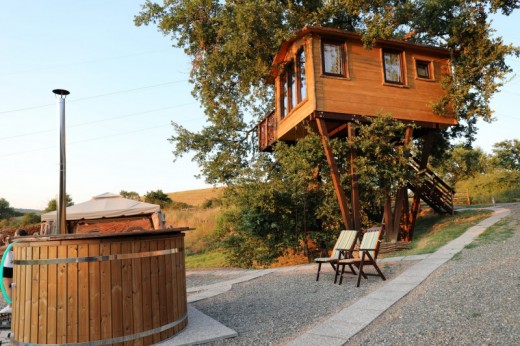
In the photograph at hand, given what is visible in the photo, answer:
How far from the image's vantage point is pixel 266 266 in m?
13.2

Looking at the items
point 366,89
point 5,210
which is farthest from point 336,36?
point 5,210

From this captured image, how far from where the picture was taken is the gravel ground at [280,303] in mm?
5020

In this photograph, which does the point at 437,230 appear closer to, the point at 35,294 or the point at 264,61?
the point at 264,61

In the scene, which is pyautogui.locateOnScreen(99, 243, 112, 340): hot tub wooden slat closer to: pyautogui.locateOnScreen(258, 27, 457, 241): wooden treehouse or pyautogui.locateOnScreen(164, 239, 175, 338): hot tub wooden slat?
pyautogui.locateOnScreen(164, 239, 175, 338): hot tub wooden slat

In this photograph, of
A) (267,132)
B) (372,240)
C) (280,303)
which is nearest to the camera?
(280,303)

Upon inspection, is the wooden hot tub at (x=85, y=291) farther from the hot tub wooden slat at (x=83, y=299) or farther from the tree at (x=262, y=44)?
the tree at (x=262, y=44)

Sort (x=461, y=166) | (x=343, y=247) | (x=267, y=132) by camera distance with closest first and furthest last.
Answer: (x=343, y=247), (x=267, y=132), (x=461, y=166)

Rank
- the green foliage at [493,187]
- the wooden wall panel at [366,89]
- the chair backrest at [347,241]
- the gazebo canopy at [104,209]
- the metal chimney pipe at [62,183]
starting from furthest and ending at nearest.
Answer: the green foliage at [493,187], the wooden wall panel at [366,89], the gazebo canopy at [104,209], the chair backrest at [347,241], the metal chimney pipe at [62,183]

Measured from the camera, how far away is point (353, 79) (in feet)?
42.8

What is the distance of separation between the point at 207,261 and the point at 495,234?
1042cm

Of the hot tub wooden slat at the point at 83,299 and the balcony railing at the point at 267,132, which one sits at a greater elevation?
the balcony railing at the point at 267,132

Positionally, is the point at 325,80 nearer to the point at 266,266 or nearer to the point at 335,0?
the point at 335,0

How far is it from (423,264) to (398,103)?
22.0 feet

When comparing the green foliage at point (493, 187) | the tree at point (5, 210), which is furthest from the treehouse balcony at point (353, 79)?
the tree at point (5, 210)
